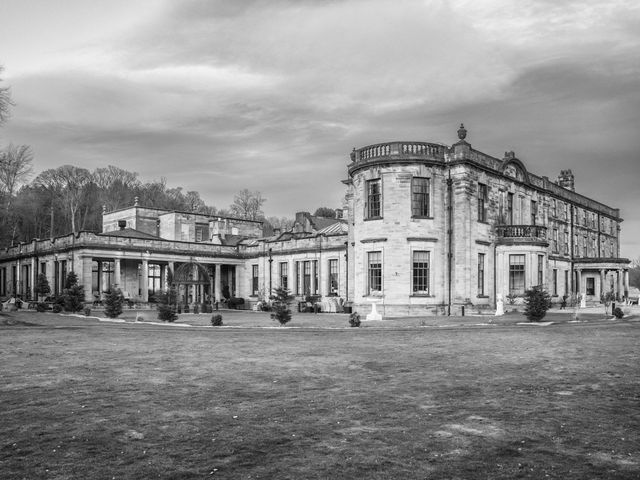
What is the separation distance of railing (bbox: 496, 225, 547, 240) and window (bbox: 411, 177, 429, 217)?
654 cm

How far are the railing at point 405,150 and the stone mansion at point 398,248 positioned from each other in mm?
67

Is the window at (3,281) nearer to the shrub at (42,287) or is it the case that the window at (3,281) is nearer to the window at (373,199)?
the shrub at (42,287)

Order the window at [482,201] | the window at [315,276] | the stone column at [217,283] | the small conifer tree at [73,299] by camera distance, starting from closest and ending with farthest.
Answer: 1. the small conifer tree at [73,299]
2. the window at [482,201]
3. the window at [315,276]
4. the stone column at [217,283]

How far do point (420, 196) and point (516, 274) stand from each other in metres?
9.11

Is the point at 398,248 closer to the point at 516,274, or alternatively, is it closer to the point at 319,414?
the point at 516,274

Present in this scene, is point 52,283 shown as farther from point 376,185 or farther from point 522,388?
point 522,388

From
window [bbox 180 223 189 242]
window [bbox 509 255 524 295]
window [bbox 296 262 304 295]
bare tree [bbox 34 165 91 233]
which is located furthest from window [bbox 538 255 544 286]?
bare tree [bbox 34 165 91 233]

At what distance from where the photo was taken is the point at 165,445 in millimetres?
6691

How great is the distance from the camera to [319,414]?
8180 mm

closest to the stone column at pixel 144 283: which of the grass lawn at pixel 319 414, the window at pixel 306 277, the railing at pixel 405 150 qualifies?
the window at pixel 306 277

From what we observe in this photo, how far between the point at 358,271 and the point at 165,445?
102 ft

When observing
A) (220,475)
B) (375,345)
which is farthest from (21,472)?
(375,345)

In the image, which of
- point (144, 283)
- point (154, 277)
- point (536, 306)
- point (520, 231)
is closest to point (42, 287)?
point (144, 283)

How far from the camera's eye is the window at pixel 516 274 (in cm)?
3966
